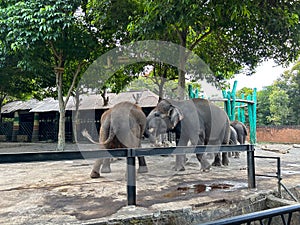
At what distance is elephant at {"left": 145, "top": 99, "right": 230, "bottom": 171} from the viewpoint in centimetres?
592

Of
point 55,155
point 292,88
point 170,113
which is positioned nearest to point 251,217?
point 55,155

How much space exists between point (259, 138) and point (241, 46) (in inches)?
495

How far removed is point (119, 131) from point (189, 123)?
164cm

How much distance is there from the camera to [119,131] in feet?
17.4

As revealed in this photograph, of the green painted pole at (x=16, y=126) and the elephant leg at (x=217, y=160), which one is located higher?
the green painted pole at (x=16, y=126)

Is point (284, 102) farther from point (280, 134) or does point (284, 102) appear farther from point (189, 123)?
point (189, 123)

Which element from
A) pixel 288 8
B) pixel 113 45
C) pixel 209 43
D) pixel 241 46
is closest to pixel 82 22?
pixel 113 45

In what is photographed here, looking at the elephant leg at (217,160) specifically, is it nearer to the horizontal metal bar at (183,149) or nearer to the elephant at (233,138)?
the elephant at (233,138)

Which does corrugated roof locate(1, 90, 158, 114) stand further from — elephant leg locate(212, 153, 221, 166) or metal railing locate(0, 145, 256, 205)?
metal railing locate(0, 145, 256, 205)

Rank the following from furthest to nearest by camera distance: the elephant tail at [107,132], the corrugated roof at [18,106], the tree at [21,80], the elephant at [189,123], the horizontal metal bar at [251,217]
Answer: the corrugated roof at [18,106]
the tree at [21,80]
the elephant at [189,123]
the elephant tail at [107,132]
the horizontal metal bar at [251,217]

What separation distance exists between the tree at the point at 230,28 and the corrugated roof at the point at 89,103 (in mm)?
4988

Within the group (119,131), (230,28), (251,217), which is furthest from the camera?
(230,28)

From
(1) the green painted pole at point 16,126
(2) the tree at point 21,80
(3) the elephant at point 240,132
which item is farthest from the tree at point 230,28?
(1) the green painted pole at point 16,126

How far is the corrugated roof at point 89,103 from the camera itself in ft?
48.9
